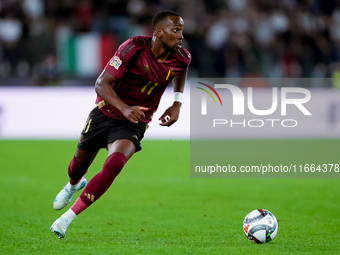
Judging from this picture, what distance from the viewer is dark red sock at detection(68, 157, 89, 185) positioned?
21.3 feet

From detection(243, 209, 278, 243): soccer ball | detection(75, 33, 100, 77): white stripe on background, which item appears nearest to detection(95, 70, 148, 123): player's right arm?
detection(243, 209, 278, 243): soccer ball

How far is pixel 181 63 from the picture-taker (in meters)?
6.15

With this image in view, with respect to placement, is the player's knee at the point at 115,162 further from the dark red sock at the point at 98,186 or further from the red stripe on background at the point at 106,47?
the red stripe on background at the point at 106,47

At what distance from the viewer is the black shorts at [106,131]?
5766 mm

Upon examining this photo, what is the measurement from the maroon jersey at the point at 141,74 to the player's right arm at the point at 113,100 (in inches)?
6.7

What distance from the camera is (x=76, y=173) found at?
21.8 feet

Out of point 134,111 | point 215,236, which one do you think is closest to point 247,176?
point 215,236

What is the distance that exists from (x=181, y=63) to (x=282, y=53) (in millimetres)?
12384

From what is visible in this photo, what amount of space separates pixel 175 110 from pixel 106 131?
832mm

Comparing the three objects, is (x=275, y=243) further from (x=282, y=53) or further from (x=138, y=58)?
(x=282, y=53)

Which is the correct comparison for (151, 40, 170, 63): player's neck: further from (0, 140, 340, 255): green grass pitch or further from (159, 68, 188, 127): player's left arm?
(0, 140, 340, 255): green grass pitch

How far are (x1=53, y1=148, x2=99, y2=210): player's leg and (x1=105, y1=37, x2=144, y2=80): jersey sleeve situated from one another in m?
1.15

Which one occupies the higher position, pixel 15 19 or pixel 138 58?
pixel 15 19

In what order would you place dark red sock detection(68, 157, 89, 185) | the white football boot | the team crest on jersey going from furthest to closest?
1. the white football boot
2. dark red sock detection(68, 157, 89, 185)
3. the team crest on jersey
